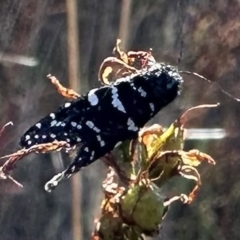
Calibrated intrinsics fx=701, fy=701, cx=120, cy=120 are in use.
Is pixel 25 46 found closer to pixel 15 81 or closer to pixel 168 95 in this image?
pixel 15 81

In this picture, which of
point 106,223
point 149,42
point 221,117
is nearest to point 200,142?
point 221,117

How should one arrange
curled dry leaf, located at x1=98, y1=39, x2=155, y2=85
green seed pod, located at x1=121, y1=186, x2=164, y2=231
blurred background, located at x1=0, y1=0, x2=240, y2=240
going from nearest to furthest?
green seed pod, located at x1=121, y1=186, x2=164, y2=231
curled dry leaf, located at x1=98, y1=39, x2=155, y2=85
blurred background, located at x1=0, y1=0, x2=240, y2=240

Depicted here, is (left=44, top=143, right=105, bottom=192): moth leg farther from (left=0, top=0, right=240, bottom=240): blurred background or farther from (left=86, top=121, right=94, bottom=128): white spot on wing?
(left=0, top=0, right=240, bottom=240): blurred background

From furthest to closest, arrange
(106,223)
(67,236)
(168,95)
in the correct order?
(67,236)
(168,95)
(106,223)

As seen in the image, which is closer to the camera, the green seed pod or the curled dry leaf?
the green seed pod

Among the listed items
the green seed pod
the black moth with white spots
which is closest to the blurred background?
the black moth with white spots

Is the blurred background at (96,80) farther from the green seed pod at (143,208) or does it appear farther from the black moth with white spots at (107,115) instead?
the green seed pod at (143,208)
